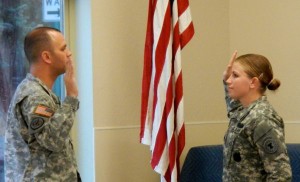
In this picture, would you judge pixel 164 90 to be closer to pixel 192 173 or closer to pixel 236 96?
pixel 192 173

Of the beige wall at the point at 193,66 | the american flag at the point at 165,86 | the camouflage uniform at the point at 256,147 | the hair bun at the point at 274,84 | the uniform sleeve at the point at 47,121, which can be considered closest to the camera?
the uniform sleeve at the point at 47,121

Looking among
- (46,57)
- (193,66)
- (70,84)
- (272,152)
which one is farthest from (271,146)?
(193,66)

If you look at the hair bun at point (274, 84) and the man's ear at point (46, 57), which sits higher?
the man's ear at point (46, 57)

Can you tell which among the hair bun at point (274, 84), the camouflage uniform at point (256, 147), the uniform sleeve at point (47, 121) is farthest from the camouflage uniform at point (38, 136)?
the hair bun at point (274, 84)

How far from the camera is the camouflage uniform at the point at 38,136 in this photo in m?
1.85

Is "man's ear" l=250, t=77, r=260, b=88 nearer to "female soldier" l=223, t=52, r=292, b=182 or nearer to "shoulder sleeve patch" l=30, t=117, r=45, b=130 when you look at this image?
"female soldier" l=223, t=52, r=292, b=182

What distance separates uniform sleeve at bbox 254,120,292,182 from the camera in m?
1.93

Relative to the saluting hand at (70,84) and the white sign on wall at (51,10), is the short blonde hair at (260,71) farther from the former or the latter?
the white sign on wall at (51,10)

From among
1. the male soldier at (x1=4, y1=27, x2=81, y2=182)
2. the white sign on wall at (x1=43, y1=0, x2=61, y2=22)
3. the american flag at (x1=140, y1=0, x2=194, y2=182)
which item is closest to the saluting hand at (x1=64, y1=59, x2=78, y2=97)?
the male soldier at (x1=4, y1=27, x2=81, y2=182)

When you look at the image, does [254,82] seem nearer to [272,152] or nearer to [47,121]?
[272,152]

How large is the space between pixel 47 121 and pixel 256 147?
91 cm

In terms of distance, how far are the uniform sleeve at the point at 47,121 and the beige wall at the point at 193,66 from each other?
1.29m

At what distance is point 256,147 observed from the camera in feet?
6.64

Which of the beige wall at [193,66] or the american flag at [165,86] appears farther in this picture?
the beige wall at [193,66]
